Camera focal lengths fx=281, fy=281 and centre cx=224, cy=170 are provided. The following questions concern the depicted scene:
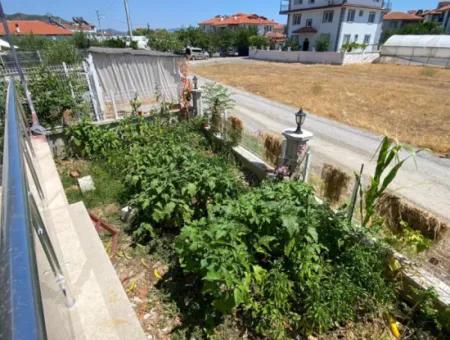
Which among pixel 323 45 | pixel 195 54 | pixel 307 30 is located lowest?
pixel 195 54

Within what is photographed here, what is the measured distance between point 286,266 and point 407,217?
49.6 inches

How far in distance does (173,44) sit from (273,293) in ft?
115

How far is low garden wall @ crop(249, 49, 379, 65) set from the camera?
26.1m

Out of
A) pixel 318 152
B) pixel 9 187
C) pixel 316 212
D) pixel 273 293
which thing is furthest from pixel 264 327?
pixel 318 152

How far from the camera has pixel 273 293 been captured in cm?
234

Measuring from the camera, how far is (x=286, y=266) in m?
2.53

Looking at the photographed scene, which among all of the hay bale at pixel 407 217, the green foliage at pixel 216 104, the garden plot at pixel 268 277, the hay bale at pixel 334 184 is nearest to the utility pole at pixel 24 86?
the green foliage at pixel 216 104

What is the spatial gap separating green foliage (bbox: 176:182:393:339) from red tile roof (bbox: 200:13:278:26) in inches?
2273

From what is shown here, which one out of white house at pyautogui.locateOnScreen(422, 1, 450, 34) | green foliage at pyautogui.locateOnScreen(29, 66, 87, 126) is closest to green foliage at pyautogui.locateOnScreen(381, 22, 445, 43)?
white house at pyautogui.locateOnScreen(422, 1, 450, 34)

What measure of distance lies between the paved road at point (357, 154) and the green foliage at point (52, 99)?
15.9 ft

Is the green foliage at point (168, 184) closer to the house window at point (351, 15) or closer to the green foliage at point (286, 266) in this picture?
the green foliage at point (286, 266)

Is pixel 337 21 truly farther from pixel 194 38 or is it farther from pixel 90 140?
pixel 90 140

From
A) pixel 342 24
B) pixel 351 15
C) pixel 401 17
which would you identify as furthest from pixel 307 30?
pixel 401 17

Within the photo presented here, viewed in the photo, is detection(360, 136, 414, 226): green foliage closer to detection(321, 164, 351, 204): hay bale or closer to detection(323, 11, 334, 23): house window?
detection(321, 164, 351, 204): hay bale
